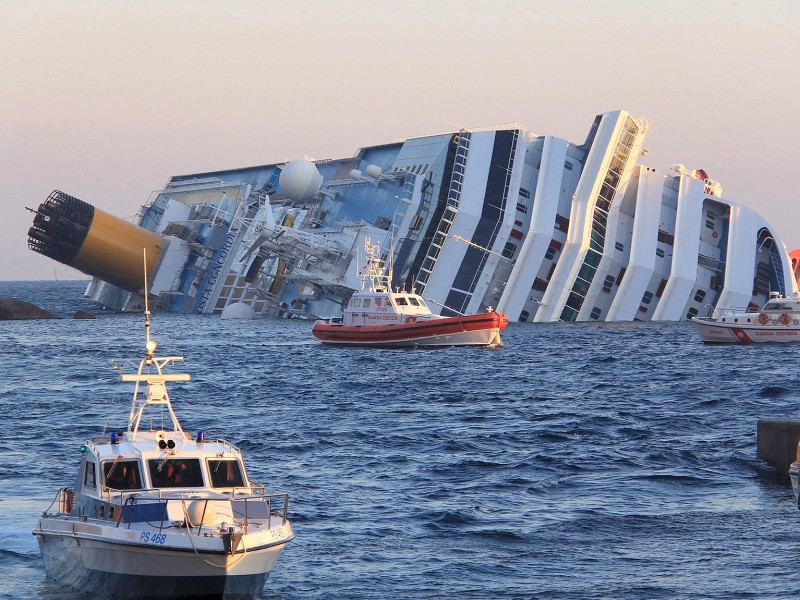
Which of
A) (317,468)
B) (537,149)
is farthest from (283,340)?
(317,468)

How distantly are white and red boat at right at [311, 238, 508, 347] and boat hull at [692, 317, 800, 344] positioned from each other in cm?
1098

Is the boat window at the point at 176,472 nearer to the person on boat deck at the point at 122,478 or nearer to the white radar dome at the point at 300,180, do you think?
the person on boat deck at the point at 122,478

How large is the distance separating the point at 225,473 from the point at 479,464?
12.2 metres

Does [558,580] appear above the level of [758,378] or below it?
below

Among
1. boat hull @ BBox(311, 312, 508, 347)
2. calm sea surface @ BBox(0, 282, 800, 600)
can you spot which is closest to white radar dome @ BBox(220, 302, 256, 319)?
boat hull @ BBox(311, 312, 508, 347)

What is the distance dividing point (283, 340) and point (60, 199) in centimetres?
2995

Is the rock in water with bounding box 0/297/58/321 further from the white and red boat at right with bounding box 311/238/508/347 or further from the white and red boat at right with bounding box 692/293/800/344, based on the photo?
the white and red boat at right with bounding box 692/293/800/344

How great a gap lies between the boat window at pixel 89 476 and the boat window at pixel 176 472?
1.08 m

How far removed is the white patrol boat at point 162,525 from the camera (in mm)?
17312

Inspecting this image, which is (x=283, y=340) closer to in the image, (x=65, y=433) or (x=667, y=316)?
(x=667, y=316)

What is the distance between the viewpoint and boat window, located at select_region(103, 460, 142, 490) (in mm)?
18844

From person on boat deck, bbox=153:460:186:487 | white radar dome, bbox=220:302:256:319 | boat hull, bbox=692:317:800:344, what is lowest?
person on boat deck, bbox=153:460:186:487

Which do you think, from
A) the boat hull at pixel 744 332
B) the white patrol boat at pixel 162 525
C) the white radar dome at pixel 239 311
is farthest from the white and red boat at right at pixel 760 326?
the white patrol boat at pixel 162 525

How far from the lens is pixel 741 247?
3364 inches
